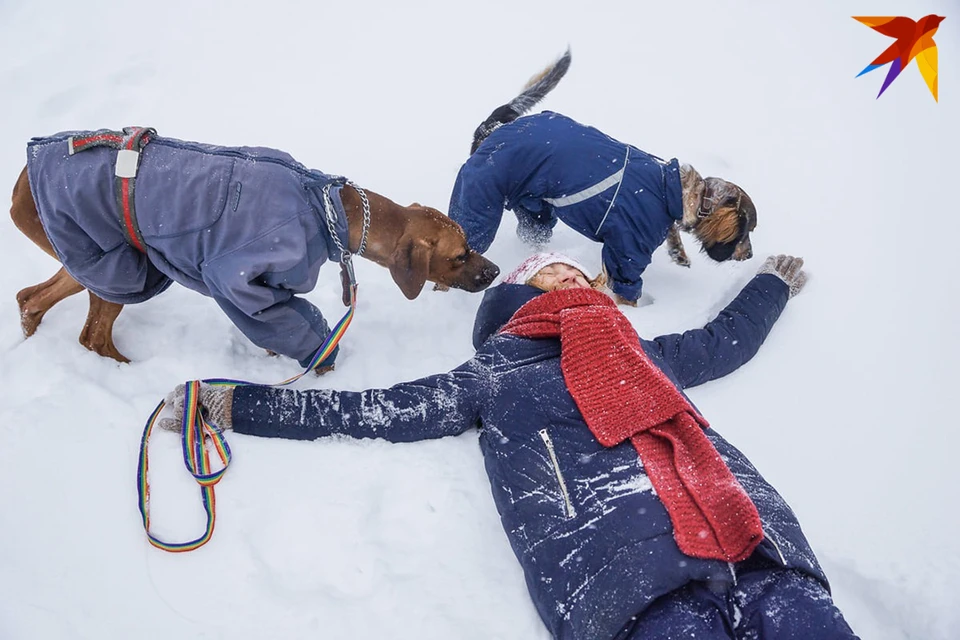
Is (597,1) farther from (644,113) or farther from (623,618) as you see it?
(623,618)

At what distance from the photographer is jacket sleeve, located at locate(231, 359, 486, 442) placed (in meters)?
2.48

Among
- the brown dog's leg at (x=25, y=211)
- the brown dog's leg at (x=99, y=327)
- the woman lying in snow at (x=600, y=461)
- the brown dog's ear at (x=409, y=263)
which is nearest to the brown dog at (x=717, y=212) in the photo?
the woman lying in snow at (x=600, y=461)

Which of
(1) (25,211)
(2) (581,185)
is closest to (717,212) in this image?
(2) (581,185)

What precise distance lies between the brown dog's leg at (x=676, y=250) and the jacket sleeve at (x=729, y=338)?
21.5 inches

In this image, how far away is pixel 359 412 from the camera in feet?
8.15

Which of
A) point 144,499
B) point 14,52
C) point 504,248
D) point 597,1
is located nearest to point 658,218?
point 504,248

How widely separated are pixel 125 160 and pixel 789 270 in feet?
11.2

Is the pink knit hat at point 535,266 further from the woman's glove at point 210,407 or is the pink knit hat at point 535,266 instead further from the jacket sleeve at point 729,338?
the woman's glove at point 210,407

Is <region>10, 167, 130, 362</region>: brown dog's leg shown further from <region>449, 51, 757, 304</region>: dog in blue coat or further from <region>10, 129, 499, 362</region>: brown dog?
<region>449, 51, 757, 304</region>: dog in blue coat

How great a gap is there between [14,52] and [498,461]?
17.0 ft

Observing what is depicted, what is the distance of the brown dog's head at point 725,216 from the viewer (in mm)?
3441

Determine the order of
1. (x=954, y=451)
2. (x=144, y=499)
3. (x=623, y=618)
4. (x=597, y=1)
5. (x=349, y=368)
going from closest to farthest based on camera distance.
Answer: (x=623, y=618) → (x=144, y=499) → (x=954, y=451) → (x=349, y=368) → (x=597, y=1)

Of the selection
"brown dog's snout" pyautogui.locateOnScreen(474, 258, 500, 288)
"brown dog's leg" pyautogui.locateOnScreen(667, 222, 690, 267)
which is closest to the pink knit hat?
"brown dog's snout" pyautogui.locateOnScreen(474, 258, 500, 288)

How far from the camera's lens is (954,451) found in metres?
2.75
